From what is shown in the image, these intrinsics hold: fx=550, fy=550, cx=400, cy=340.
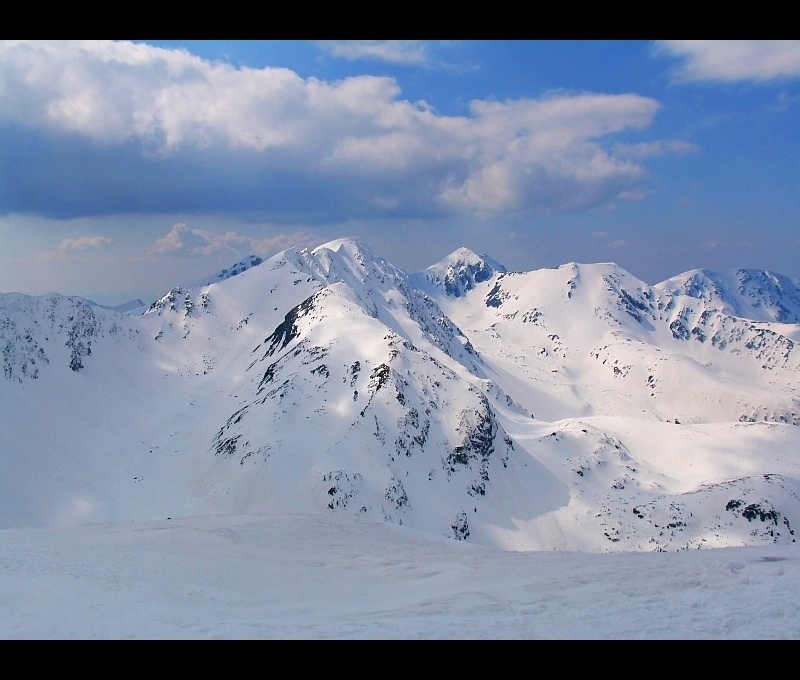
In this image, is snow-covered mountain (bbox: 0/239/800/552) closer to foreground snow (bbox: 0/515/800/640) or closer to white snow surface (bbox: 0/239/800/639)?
white snow surface (bbox: 0/239/800/639)

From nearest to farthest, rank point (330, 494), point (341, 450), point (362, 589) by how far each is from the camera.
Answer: point (362, 589) → point (330, 494) → point (341, 450)

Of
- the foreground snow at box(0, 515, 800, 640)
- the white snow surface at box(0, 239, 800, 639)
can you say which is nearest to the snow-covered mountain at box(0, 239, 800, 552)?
the white snow surface at box(0, 239, 800, 639)

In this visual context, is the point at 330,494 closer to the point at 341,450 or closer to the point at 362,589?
the point at 341,450

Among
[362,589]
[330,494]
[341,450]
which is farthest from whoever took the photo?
[341,450]

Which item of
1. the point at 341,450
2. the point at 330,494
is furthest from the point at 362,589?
the point at 341,450

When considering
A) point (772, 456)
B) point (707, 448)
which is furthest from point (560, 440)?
point (772, 456)
